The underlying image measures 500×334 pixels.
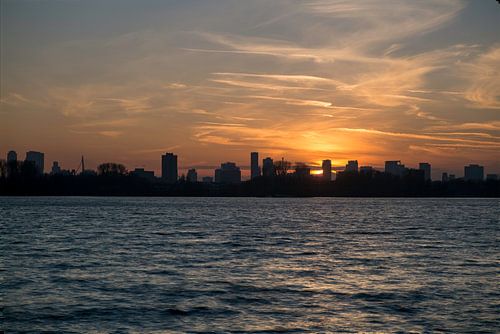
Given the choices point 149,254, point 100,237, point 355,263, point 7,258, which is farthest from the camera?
point 100,237

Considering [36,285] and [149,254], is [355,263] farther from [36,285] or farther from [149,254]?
[36,285]

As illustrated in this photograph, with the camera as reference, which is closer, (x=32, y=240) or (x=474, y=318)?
(x=474, y=318)

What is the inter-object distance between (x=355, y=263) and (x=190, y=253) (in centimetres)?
1375

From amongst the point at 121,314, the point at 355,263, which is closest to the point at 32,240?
the point at 355,263

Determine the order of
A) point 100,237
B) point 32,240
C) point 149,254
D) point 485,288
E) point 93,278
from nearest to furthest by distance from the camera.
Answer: point 485,288 < point 93,278 < point 149,254 < point 32,240 < point 100,237

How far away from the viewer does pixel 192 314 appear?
25.8 m

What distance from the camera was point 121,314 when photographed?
84.5 ft

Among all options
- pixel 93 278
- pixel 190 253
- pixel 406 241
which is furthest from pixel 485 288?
pixel 406 241

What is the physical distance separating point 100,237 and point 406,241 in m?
32.4

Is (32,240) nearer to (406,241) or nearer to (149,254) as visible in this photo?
(149,254)

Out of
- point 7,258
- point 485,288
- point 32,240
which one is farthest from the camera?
point 32,240

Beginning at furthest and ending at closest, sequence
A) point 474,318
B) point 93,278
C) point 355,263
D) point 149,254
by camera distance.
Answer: point 149,254
point 355,263
point 93,278
point 474,318

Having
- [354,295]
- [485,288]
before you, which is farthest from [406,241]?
[354,295]

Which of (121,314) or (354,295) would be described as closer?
(121,314)
